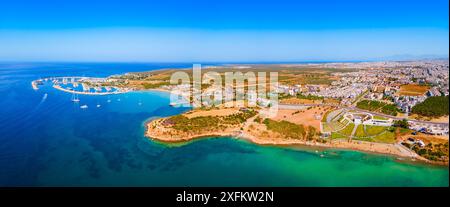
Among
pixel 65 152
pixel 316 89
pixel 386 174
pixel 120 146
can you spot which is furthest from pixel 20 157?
pixel 316 89

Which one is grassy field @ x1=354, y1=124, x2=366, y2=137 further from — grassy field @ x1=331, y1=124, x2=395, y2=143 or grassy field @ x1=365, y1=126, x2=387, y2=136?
grassy field @ x1=365, y1=126, x2=387, y2=136

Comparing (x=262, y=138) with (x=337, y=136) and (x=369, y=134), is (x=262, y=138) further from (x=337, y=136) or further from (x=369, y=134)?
(x=369, y=134)

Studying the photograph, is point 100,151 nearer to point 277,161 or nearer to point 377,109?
point 277,161

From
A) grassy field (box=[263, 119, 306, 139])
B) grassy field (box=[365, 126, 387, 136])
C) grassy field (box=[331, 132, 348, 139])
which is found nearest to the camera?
grassy field (box=[331, 132, 348, 139])

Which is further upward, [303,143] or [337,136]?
[337,136]

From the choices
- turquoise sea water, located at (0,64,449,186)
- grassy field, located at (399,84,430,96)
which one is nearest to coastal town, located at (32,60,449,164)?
grassy field, located at (399,84,430,96)

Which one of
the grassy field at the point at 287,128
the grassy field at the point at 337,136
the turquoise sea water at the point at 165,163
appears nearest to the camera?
the turquoise sea water at the point at 165,163

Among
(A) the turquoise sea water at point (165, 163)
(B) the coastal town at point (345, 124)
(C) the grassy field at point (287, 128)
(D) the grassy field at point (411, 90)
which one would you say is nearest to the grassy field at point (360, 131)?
(B) the coastal town at point (345, 124)

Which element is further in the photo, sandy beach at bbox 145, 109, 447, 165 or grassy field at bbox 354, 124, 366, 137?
grassy field at bbox 354, 124, 366, 137

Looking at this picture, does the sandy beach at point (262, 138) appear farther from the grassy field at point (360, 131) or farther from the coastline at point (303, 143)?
the grassy field at point (360, 131)

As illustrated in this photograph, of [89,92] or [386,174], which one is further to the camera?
[89,92]

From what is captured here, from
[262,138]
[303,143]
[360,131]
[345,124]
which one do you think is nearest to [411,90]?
[345,124]
